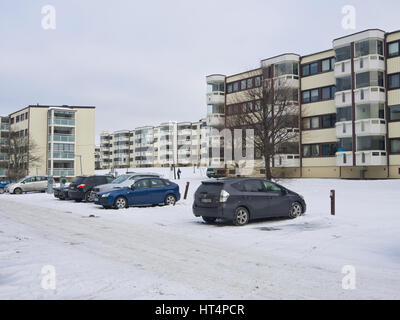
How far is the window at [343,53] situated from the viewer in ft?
146

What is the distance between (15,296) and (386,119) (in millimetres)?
42837

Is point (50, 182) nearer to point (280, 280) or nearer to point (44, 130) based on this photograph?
point (280, 280)

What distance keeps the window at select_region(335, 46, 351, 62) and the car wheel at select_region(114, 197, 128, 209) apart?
33.7 metres

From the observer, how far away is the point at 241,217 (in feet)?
45.5

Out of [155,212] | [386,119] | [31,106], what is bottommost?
[155,212]

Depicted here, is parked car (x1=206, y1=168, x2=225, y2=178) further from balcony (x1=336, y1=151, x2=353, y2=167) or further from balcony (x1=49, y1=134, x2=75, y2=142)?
balcony (x1=49, y1=134, x2=75, y2=142)

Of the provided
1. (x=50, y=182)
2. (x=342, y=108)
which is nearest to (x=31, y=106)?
(x=50, y=182)

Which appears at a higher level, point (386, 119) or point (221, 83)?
point (221, 83)

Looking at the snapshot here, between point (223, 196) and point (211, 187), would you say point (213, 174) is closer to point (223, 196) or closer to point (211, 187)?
point (211, 187)

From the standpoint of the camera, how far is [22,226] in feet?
44.7

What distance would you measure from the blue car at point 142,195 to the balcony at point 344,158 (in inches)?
1101

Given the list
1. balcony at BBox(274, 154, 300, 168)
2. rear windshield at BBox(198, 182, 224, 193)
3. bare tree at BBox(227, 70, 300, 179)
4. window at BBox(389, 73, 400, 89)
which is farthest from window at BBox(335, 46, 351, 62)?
rear windshield at BBox(198, 182, 224, 193)

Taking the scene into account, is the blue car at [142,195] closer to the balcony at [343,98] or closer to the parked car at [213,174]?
the balcony at [343,98]

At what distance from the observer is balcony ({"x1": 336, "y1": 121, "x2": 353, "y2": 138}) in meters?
44.1
